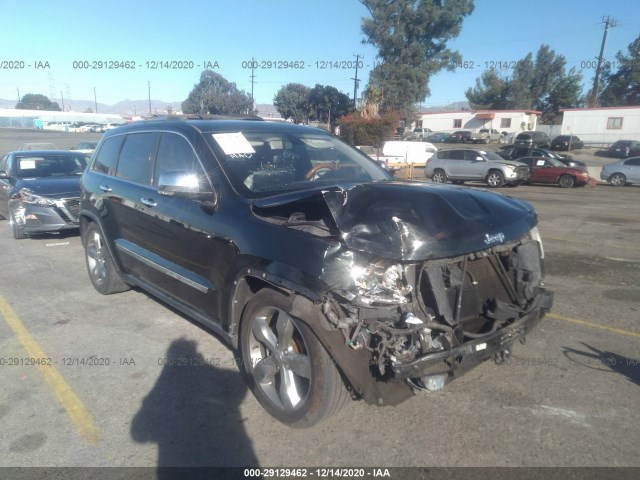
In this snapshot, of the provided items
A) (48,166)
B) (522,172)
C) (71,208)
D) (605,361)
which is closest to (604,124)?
(522,172)

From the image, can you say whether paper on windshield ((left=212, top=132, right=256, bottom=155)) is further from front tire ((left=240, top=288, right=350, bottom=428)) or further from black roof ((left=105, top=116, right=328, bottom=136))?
front tire ((left=240, top=288, right=350, bottom=428))

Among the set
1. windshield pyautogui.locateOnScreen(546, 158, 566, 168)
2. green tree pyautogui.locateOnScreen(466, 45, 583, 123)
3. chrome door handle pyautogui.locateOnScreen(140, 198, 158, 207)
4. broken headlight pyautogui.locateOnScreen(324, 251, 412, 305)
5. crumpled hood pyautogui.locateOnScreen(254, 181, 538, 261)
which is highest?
green tree pyautogui.locateOnScreen(466, 45, 583, 123)

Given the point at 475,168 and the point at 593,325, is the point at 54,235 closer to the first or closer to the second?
the point at 593,325

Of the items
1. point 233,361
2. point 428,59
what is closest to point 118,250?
point 233,361

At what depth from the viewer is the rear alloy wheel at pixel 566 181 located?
2031 cm

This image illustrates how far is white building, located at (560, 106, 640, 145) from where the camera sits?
145ft

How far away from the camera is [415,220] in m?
2.77

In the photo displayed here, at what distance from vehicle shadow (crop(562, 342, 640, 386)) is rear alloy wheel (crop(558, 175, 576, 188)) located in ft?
60.9

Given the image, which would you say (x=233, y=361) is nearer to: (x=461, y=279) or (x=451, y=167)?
(x=461, y=279)

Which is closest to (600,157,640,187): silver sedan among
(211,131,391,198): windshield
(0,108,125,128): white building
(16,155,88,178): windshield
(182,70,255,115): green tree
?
(211,131,391,198): windshield

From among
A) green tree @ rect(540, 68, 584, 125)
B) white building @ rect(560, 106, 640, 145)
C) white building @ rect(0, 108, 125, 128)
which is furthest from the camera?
white building @ rect(0, 108, 125, 128)

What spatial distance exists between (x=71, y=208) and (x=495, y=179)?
16.7 metres

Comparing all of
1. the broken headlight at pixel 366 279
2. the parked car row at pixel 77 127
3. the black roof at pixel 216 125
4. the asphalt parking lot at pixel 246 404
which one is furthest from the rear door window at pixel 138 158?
the parked car row at pixel 77 127

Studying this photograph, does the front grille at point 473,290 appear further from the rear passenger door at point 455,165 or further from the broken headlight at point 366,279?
the rear passenger door at point 455,165
